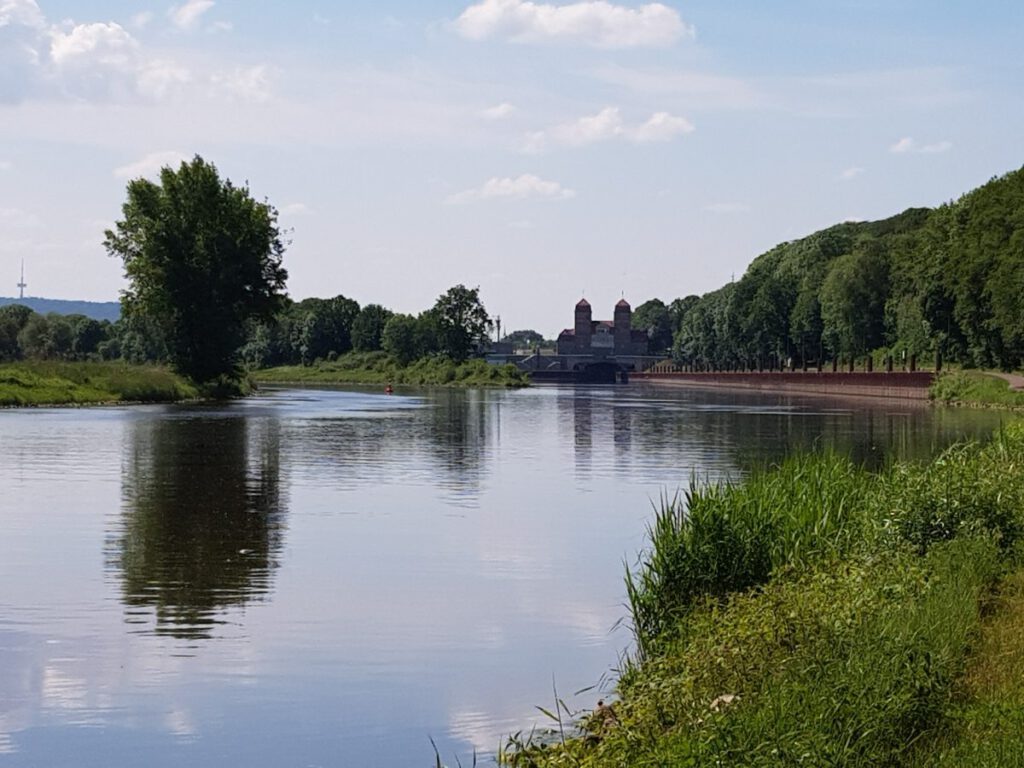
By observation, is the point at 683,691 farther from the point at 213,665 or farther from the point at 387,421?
the point at 387,421

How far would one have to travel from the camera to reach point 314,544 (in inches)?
936

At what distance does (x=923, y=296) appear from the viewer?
375ft

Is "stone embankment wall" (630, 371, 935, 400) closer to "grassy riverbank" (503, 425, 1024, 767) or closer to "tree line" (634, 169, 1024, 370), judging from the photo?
"tree line" (634, 169, 1024, 370)

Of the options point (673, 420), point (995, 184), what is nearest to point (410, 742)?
point (673, 420)

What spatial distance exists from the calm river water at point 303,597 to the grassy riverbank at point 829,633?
1.33 metres

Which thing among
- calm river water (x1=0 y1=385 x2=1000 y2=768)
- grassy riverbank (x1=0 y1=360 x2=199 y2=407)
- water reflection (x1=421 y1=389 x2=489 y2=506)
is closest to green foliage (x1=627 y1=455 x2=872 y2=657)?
calm river water (x1=0 y1=385 x2=1000 y2=768)

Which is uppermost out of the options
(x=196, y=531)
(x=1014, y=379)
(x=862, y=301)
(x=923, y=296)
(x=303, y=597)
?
(x=862, y=301)

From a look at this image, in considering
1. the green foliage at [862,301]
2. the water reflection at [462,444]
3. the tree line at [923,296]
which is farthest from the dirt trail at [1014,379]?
the green foliage at [862,301]

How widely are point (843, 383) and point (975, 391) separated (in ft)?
124

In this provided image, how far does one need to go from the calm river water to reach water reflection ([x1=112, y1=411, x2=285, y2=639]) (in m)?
0.08

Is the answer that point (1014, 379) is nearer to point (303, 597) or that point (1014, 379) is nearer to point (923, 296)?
point (923, 296)

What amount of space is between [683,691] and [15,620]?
924 cm

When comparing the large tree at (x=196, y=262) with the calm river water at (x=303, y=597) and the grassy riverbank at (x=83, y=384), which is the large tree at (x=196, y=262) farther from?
the calm river water at (x=303, y=597)

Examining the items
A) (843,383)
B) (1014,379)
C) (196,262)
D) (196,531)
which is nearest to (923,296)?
(1014,379)
